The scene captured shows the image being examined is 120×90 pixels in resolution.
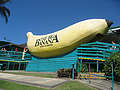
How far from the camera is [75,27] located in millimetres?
15734

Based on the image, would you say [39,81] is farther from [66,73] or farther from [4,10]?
[4,10]

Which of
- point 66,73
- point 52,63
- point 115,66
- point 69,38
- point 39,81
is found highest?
point 69,38

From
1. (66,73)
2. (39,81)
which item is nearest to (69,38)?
(66,73)

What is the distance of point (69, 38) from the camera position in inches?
626

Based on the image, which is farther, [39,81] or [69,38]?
[69,38]

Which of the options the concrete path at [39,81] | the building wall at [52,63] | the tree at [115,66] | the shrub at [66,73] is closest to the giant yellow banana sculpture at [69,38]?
the building wall at [52,63]

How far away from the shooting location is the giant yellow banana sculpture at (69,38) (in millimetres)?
14750

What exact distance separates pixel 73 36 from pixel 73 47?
1.49 meters

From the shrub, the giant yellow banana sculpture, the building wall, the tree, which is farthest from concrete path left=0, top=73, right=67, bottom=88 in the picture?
the giant yellow banana sculpture

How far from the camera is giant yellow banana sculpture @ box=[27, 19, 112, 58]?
14.8 metres

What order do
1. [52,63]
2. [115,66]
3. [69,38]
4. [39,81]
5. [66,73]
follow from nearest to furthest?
1. [39,81]
2. [115,66]
3. [66,73]
4. [69,38]
5. [52,63]

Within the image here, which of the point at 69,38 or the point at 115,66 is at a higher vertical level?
the point at 69,38

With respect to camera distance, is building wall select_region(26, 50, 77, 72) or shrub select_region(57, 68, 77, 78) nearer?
shrub select_region(57, 68, 77, 78)

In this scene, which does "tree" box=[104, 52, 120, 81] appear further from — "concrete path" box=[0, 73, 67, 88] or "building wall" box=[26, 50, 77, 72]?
"building wall" box=[26, 50, 77, 72]
